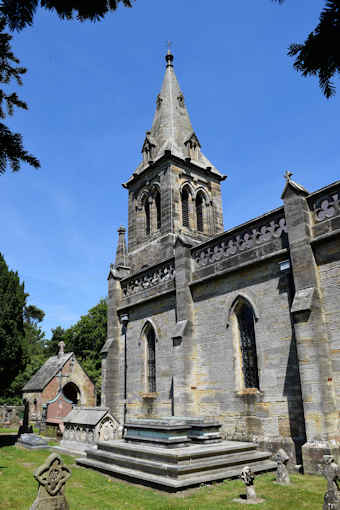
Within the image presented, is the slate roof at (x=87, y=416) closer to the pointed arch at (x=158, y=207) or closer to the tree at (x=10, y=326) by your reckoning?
the tree at (x=10, y=326)

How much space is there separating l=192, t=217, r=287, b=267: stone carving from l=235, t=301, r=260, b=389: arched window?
209 cm

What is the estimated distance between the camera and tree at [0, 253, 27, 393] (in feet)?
60.3

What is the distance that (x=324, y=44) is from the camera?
349 centimetres

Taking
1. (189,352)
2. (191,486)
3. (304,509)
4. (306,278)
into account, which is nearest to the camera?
Answer: (304,509)

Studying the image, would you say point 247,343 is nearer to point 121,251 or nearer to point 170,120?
point 121,251

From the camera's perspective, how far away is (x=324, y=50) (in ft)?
11.5

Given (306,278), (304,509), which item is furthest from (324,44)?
(306,278)

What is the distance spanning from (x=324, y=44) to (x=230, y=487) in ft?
31.4

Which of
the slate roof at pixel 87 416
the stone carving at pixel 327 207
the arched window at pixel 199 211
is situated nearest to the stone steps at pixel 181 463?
the slate roof at pixel 87 416

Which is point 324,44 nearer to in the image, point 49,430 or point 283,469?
point 283,469

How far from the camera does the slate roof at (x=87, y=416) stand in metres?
16.2

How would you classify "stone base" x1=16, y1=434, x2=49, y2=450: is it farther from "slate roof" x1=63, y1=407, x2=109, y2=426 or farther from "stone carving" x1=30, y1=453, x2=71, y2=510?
"stone carving" x1=30, y1=453, x2=71, y2=510

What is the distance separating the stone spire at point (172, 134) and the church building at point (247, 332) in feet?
35.0

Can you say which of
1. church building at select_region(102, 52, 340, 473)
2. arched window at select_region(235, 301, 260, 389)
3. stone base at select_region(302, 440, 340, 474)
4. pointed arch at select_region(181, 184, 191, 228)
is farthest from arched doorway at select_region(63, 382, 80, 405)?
stone base at select_region(302, 440, 340, 474)
